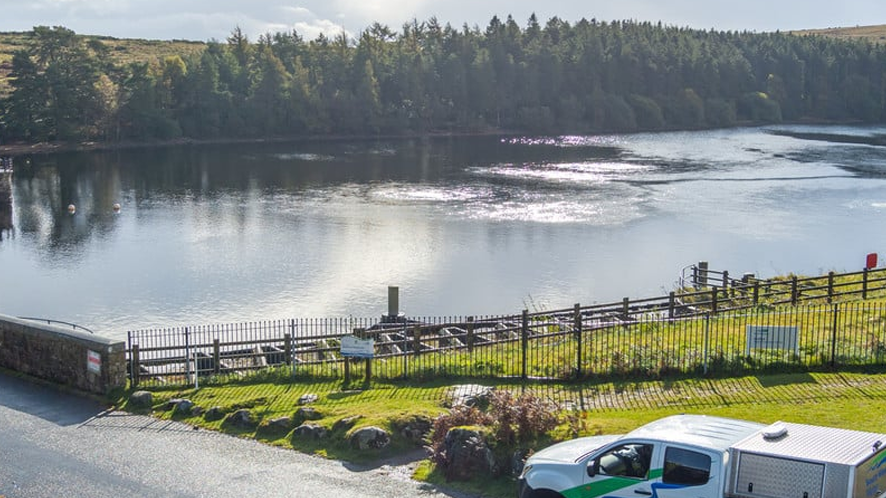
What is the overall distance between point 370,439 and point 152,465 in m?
4.58

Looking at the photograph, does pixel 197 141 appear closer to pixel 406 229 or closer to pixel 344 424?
pixel 406 229

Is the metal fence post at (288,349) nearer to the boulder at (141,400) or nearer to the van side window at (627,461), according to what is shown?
the boulder at (141,400)

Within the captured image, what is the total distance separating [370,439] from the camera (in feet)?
67.4

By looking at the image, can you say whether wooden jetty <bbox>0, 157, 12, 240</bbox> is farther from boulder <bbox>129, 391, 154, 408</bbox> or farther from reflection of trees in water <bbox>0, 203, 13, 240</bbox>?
boulder <bbox>129, 391, 154, 408</bbox>

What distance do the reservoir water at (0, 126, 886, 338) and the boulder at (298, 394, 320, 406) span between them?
22284 mm

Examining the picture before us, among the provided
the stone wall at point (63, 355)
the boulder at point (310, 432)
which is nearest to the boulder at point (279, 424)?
the boulder at point (310, 432)

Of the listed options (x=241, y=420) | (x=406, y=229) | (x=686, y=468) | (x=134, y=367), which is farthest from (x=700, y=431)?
(x=406, y=229)

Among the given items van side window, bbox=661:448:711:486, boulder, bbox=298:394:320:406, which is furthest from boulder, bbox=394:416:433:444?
van side window, bbox=661:448:711:486

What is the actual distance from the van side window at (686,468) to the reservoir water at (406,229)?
33562mm

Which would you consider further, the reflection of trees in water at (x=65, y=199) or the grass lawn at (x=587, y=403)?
the reflection of trees in water at (x=65, y=199)

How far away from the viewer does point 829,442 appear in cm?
1397

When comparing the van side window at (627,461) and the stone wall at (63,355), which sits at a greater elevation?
the van side window at (627,461)

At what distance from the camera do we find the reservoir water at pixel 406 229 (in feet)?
171

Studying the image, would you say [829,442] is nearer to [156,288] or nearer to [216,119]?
[156,288]
